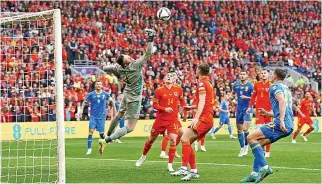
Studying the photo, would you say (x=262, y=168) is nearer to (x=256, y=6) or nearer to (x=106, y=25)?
(x=106, y=25)

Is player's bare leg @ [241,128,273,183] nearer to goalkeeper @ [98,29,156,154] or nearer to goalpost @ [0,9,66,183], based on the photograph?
goalkeeper @ [98,29,156,154]

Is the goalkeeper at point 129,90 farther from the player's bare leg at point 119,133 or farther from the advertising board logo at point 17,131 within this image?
the advertising board logo at point 17,131

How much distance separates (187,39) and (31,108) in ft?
59.6

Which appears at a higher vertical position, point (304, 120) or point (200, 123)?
point (200, 123)

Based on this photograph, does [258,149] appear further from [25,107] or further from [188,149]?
[25,107]

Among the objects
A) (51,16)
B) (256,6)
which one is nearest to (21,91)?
(51,16)

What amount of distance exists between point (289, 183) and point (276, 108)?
148 centimetres

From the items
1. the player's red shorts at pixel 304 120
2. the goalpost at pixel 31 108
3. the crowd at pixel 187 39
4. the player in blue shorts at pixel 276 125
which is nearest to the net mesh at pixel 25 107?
the goalpost at pixel 31 108

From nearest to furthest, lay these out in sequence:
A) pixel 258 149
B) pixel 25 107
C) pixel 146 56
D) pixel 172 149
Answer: pixel 258 149, pixel 146 56, pixel 172 149, pixel 25 107

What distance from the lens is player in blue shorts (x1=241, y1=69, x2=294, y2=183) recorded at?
12.9 metres

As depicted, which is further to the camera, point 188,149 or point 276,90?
point 188,149

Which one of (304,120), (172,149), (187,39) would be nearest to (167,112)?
(172,149)

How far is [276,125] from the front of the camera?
513 inches

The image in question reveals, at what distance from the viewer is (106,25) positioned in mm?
42125
